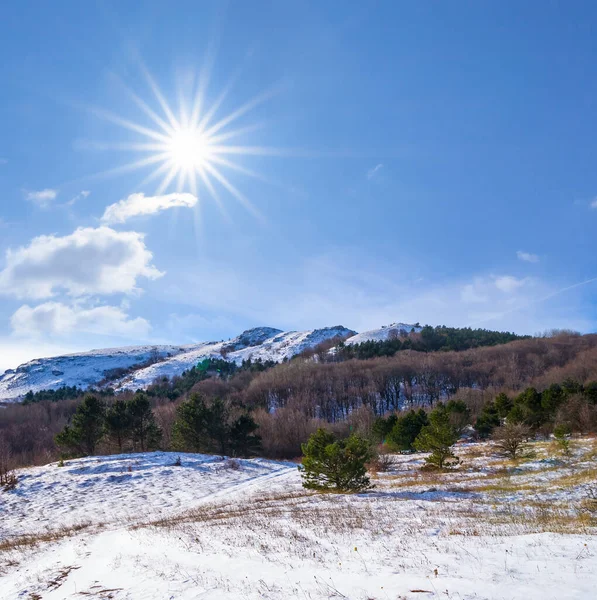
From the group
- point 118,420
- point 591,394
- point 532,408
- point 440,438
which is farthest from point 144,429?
point 591,394

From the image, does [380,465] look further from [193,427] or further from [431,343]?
[431,343]

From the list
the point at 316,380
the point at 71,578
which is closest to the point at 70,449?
the point at 71,578

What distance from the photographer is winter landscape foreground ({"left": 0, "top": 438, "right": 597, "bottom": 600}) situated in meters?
6.14

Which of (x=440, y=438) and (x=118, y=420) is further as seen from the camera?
(x=118, y=420)

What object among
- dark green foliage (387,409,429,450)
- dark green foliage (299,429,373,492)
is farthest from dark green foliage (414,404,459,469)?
dark green foliage (387,409,429,450)

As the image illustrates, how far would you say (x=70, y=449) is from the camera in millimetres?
49875

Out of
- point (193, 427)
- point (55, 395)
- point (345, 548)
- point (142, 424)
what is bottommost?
point (345, 548)

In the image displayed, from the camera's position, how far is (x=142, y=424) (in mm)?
50312

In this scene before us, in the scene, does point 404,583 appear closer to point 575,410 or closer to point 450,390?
point 575,410

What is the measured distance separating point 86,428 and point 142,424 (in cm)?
649

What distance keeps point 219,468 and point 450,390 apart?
101 meters

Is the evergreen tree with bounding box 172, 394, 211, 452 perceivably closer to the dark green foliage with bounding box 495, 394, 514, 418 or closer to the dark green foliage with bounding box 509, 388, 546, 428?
the dark green foliage with bounding box 509, 388, 546, 428

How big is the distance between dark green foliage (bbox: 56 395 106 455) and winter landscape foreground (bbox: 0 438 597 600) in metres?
21.2

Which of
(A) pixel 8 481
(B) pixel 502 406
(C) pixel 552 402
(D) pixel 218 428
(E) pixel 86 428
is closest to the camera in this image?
(A) pixel 8 481
